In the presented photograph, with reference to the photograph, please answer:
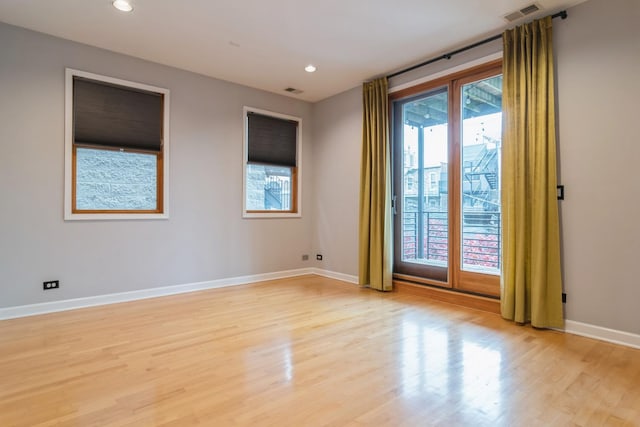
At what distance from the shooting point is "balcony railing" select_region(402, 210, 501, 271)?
12.5 feet

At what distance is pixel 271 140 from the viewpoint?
5.54 metres

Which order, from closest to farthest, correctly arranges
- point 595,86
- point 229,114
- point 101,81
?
point 595,86 < point 101,81 < point 229,114

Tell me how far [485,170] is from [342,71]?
2.26 metres

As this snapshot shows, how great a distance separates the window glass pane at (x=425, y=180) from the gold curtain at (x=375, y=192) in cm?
27

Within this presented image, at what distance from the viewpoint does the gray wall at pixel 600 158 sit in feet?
9.29

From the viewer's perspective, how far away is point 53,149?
12.2ft

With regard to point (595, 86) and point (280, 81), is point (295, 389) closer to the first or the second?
point (595, 86)

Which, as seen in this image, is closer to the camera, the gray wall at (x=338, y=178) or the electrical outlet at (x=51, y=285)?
the electrical outlet at (x=51, y=285)

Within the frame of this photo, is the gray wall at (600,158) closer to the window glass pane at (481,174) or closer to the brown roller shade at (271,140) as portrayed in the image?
the window glass pane at (481,174)

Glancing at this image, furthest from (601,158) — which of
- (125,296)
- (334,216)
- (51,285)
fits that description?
(51,285)

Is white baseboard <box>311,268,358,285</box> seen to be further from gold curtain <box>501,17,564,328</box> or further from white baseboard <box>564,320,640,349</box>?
white baseboard <box>564,320,640,349</box>

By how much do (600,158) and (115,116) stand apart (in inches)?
198

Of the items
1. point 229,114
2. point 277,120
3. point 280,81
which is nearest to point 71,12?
point 229,114

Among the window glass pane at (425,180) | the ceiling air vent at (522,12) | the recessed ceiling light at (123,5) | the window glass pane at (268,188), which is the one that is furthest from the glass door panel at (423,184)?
the recessed ceiling light at (123,5)
